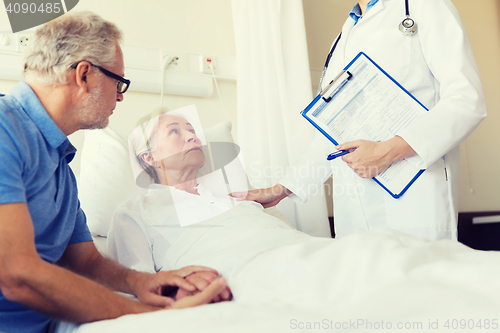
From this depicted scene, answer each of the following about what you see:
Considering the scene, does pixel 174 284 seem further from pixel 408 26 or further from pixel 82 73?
pixel 408 26

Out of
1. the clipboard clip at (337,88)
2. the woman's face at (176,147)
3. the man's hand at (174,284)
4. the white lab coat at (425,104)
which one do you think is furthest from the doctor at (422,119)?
the man's hand at (174,284)

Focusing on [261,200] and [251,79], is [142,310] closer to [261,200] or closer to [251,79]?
[261,200]

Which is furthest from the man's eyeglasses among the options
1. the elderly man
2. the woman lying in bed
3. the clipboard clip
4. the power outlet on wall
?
the power outlet on wall


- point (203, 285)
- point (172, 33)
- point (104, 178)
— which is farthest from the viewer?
point (172, 33)

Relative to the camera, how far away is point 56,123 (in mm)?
841

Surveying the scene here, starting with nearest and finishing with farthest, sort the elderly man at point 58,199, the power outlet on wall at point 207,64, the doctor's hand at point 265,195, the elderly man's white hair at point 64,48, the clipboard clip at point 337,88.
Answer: the elderly man at point 58,199
the elderly man's white hair at point 64,48
the clipboard clip at point 337,88
the doctor's hand at point 265,195
the power outlet on wall at point 207,64

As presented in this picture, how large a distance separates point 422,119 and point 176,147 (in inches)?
31.7

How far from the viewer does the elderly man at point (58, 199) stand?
0.61m

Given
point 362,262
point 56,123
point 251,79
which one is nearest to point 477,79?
point 362,262

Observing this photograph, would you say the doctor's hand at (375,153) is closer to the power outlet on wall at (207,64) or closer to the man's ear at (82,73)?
the man's ear at (82,73)

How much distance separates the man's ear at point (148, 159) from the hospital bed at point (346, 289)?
0.58 m

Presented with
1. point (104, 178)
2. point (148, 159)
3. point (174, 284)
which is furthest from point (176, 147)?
point (174, 284)

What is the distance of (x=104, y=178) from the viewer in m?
1.31

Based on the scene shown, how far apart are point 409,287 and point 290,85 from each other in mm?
1459
